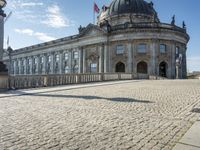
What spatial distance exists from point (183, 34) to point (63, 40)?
3280 cm

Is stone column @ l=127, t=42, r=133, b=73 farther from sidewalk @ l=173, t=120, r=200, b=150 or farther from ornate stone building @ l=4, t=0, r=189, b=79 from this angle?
sidewalk @ l=173, t=120, r=200, b=150

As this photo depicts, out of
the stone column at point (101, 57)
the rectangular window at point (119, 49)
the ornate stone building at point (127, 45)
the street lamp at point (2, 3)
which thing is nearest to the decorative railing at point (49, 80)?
the street lamp at point (2, 3)

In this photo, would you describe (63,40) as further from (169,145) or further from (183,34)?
(169,145)

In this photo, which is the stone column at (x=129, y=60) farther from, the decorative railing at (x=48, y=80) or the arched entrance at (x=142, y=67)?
the decorative railing at (x=48, y=80)

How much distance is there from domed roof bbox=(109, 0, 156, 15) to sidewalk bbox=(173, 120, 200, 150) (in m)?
57.3

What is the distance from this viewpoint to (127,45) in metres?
50.6

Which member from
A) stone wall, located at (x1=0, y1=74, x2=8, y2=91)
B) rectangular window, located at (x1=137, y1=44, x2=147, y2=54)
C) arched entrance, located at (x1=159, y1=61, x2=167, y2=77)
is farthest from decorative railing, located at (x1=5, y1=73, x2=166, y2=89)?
arched entrance, located at (x1=159, y1=61, x2=167, y2=77)

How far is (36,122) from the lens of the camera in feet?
18.7

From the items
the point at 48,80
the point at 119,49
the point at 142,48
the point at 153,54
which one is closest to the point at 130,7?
the point at 119,49

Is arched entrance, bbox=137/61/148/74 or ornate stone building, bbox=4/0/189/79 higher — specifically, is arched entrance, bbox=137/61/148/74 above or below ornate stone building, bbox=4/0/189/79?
below

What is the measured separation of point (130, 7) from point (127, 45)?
583 inches

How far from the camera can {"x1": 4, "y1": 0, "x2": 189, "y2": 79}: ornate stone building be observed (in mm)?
48844

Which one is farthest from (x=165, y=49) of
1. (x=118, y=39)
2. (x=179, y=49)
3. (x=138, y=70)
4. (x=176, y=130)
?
(x=176, y=130)

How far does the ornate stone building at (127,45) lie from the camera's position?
48.8 m
